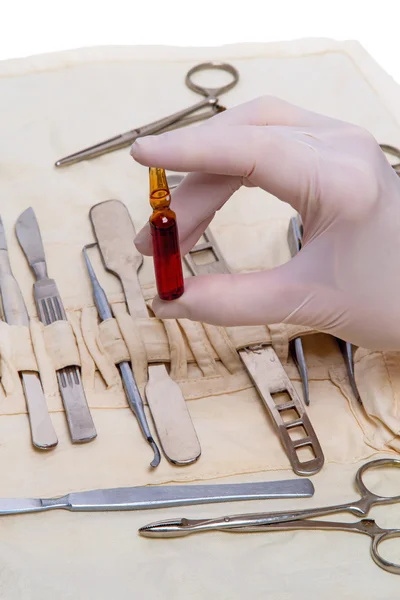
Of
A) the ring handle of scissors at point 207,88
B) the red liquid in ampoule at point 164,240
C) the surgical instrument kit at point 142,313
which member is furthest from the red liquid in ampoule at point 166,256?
the ring handle of scissors at point 207,88

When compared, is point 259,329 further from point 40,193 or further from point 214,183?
point 40,193

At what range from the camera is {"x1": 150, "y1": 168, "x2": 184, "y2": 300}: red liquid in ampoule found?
0.71 meters

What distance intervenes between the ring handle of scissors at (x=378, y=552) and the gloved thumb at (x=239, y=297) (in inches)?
10.0

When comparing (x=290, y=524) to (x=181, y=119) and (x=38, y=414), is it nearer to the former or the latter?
(x=38, y=414)

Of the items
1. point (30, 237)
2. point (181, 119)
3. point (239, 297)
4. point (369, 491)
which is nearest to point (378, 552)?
point (369, 491)

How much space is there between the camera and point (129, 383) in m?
0.91

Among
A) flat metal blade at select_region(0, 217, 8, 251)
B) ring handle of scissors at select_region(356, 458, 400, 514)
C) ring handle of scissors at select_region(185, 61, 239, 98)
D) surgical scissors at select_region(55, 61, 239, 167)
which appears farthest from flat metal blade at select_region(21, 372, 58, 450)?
ring handle of scissors at select_region(185, 61, 239, 98)

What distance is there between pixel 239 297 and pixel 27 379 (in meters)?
0.27

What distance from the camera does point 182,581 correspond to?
740mm

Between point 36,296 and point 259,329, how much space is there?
0.97 ft

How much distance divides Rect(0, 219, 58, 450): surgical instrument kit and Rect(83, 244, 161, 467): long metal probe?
0.09 metres

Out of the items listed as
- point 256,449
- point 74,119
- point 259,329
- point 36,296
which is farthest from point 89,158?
point 256,449

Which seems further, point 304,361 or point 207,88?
point 207,88

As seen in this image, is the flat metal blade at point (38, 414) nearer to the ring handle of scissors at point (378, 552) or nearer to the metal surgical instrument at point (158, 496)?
the metal surgical instrument at point (158, 496)
